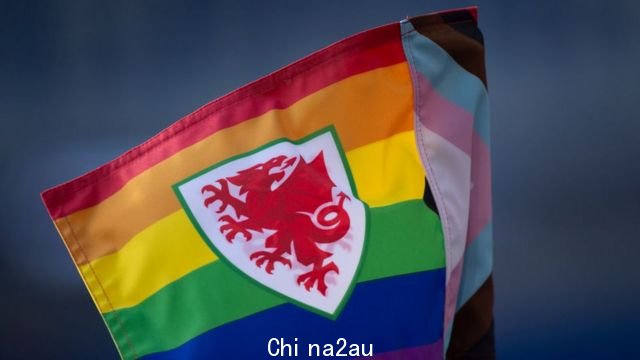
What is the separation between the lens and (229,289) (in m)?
0.80

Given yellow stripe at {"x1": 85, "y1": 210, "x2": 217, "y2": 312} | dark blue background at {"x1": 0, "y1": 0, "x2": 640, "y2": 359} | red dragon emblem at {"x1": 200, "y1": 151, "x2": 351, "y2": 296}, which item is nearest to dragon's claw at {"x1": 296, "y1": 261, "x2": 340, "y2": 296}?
red dragon emblem at {"x1": 200, "y1": 151, "x2": 351, "y2": 296}

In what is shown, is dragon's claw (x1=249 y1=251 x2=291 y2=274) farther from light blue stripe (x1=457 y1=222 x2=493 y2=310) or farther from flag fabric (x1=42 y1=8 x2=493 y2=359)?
light blue stripe (x1=457 y1=222 x2=493 y2=310)

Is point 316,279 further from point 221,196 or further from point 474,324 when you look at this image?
point 474,324

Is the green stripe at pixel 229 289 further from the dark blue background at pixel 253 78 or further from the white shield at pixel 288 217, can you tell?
the dark blue background at pixel 253 78

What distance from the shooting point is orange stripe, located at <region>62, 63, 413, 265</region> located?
77 cm

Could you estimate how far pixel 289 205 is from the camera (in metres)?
0.81

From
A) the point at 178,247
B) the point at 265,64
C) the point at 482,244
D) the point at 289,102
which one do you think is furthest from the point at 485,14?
the point at 178,247

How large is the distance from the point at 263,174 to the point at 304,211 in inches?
2.0

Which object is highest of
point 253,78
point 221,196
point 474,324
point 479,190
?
point 253,78

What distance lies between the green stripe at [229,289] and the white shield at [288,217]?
0.01 m

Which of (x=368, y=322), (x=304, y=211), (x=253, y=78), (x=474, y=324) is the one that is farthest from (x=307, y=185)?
A: (x=253, y=78)

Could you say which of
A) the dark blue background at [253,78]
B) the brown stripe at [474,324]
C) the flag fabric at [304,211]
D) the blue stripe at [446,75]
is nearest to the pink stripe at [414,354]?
the flag fabric at [304,211]

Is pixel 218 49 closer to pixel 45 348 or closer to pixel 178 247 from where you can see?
pixel 45 348

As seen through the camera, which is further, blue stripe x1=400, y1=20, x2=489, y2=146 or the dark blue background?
the dark blue background
